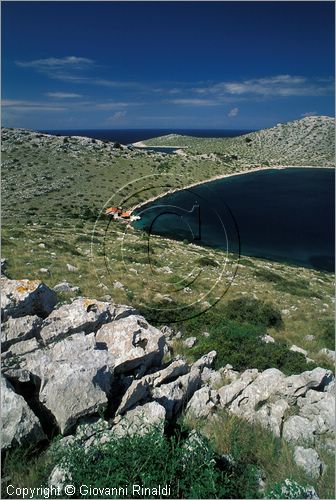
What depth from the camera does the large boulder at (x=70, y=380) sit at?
5.84 m

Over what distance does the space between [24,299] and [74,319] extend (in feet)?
3.85

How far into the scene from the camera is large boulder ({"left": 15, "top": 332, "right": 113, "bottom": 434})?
19.2 feet

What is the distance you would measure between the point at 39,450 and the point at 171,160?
92.9 m

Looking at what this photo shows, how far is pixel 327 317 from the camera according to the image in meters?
19.4

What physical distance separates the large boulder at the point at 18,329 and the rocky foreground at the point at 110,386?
0.02 meters

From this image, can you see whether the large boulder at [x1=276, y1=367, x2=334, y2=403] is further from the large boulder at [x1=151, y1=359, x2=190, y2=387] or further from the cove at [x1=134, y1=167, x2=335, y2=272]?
the cove at [x1=134, y1=167, x2=335, y2=272]

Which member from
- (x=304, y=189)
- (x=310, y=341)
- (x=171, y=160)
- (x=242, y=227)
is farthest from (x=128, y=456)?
(x=171, y=160)

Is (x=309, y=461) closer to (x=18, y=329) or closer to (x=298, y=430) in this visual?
(x=298, y=430)

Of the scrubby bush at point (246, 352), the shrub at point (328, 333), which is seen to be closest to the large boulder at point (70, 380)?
the scrubby bush at point (246, 352)

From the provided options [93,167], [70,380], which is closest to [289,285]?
[70,380]

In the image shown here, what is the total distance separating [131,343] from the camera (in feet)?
25.7

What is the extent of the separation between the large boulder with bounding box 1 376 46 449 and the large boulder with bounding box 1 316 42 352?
1683mm

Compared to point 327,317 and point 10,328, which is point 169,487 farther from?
point 327,317

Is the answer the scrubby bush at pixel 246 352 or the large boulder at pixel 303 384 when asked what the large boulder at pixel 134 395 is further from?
the scrubby bush at pixel 246 352
